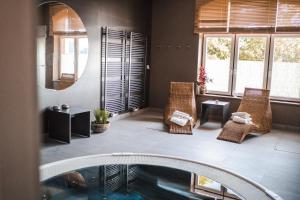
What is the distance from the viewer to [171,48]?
7.88 metres

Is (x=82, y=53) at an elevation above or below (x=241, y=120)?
above

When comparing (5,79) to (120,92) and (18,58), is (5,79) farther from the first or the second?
(120,92)

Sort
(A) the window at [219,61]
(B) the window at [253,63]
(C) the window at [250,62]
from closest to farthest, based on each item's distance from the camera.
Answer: (B) the window at [253,63], (C) the window at [250,62], (A) the window at [219,61]

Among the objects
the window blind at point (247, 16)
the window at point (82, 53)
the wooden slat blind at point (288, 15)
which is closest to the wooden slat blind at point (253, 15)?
the window blind at point (247, 16)

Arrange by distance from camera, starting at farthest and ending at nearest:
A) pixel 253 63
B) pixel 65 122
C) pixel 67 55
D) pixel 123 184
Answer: pixel 253 63 < pixel 67 55 < pixel 65 122 < pixel 123 184

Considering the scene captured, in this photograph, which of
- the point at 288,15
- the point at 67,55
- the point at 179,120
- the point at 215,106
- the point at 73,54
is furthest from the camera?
the point at 215,106

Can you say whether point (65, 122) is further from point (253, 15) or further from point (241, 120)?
point (253, 15)

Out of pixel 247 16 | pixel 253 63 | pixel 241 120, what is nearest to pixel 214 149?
pixel 241 120

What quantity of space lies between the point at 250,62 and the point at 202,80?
45.7 inches

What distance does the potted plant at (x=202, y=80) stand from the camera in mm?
7461

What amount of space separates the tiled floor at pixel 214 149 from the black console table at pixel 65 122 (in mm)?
175

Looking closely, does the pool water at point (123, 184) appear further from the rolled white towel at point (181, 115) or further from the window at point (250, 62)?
the window at point (250, 62)

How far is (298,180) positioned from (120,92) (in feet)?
13.4

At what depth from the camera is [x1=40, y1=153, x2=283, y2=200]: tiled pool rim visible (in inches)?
145
